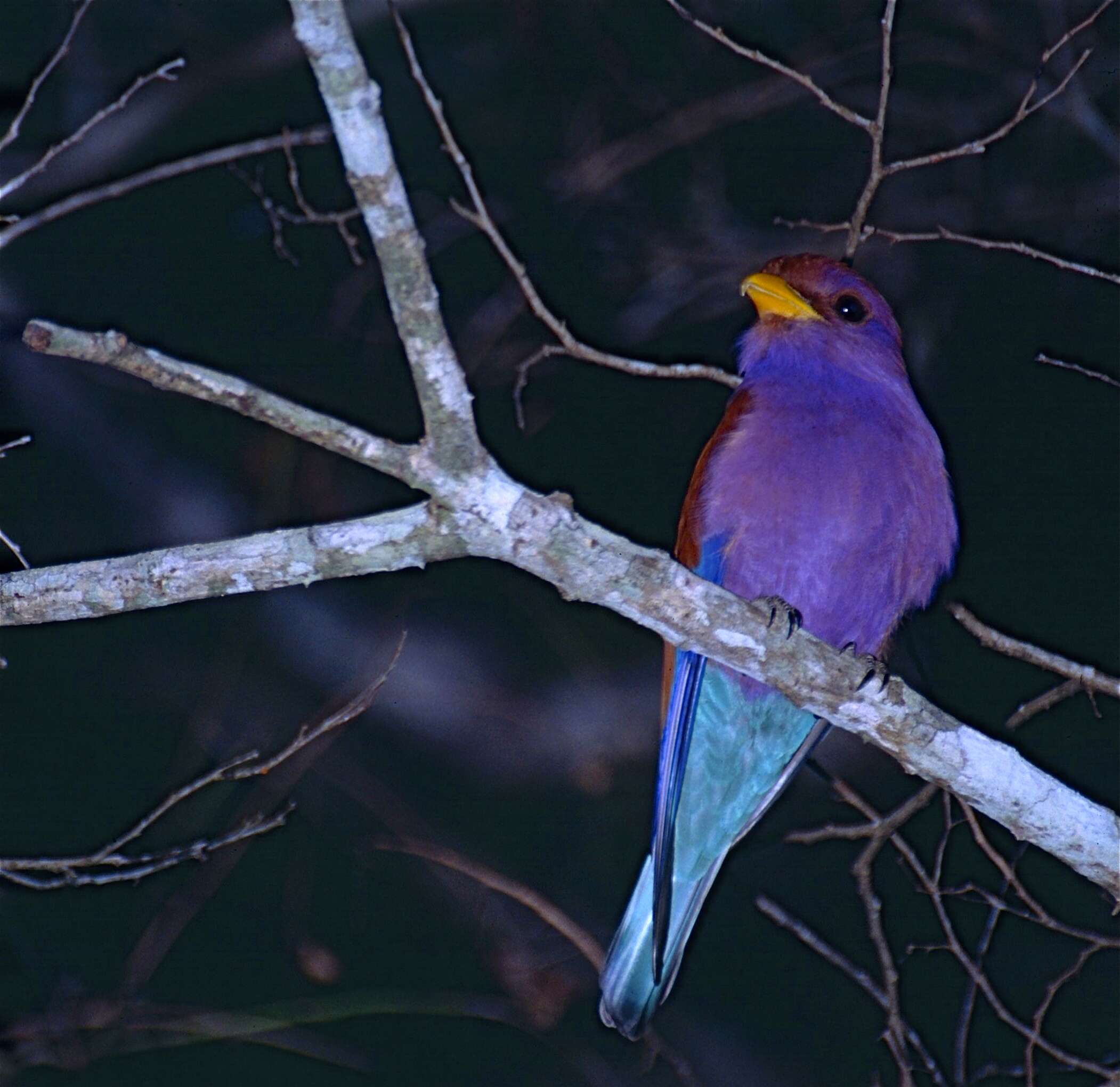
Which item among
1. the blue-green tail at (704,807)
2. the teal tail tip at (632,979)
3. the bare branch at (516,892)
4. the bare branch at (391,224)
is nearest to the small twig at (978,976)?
the blue-green tail at (704,807)

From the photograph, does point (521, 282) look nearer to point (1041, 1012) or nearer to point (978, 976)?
point (978, 976)

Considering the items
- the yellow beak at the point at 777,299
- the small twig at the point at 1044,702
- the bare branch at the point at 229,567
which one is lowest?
the bare branch at the point at 229,567

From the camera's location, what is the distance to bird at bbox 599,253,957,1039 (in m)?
3.46

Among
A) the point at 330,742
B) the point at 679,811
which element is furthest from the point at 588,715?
the point at 679,811

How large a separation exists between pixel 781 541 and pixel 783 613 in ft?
1.56

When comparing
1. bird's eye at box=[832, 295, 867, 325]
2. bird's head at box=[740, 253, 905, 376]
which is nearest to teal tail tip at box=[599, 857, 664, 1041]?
bird's head at box=[740, 253, 905, 376]

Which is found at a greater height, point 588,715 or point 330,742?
point 588,715

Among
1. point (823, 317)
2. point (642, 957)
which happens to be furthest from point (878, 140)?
point (642, 957)

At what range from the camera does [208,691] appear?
5.57 metres

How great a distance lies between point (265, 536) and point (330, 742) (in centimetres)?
306

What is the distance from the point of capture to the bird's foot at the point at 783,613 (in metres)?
2.98

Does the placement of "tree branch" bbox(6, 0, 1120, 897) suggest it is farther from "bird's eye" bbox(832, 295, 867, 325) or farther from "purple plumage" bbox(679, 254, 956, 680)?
"bird's eye" bbox(832, 295, 867, 325)

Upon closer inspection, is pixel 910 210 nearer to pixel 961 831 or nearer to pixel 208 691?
pixel 961 831

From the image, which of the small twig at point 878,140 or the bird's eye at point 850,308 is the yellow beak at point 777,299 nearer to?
the bird's eye at point 850,308
